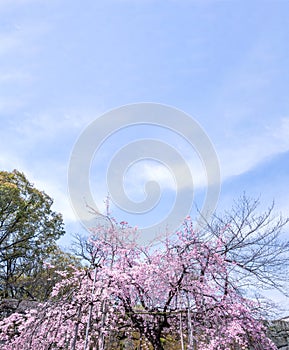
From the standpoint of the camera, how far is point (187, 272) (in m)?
4.02

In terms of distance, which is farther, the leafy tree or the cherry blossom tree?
the leafy tree

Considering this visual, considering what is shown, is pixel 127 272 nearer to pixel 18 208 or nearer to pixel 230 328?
pixel 230 328

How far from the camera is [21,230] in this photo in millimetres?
9453

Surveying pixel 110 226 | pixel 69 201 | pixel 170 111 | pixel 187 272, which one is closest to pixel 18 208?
pixel 69 201

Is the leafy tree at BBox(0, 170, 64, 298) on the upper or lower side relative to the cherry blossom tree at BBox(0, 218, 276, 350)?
upper

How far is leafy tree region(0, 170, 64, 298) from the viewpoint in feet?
30.2

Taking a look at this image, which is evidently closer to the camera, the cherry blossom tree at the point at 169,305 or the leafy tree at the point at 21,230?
the cherry blossom tree at the point at 169,305

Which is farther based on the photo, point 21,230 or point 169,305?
point 21,230

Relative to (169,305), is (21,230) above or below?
above

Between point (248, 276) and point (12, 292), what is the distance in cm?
798

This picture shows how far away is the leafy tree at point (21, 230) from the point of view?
920 centimetres

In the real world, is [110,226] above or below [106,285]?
above

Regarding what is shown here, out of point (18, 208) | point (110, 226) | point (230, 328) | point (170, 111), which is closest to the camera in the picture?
point (230, 328)

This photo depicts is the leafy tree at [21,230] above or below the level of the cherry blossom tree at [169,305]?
above
